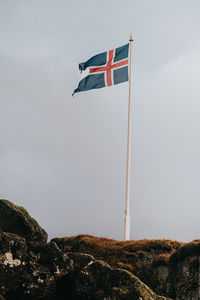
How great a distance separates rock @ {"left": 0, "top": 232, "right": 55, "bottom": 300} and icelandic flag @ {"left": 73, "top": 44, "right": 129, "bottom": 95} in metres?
26.7

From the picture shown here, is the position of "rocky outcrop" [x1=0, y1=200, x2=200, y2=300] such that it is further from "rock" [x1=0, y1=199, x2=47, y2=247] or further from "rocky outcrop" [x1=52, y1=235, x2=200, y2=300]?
"rock" [x1=0, y1=199, x2=47, y2=247]

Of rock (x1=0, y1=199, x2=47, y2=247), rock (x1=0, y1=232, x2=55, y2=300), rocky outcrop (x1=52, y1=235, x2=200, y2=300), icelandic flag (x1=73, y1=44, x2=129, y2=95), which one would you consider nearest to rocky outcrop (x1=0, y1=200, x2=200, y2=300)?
rock (x1=0, y1=232, x2=55, y2=300)

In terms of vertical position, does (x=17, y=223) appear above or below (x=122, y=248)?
above

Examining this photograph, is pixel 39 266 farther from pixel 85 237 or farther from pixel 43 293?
pixel 85 237

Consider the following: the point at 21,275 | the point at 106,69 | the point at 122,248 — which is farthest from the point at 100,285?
the point at 106,69

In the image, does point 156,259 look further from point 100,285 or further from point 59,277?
point 100,285

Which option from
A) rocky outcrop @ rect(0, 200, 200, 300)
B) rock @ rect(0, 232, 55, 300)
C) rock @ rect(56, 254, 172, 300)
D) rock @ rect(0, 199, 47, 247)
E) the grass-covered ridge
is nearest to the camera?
rock @ rect(56, 254, 172, 300)

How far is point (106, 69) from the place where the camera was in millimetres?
35312

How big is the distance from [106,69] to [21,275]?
92.9 feet

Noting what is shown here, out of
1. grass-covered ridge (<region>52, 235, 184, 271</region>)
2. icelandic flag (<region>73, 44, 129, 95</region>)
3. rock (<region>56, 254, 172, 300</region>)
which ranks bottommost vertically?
grass-covered ridge (<region>52, 235, 184, 271</region>)

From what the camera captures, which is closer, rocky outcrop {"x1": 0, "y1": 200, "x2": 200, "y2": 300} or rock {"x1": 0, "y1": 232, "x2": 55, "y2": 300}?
rocky outcrop {"x1": 0, "y1": 200, "x2": 200, "y2": 300}

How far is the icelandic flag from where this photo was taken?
114ft

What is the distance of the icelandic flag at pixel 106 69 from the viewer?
34.8 meters

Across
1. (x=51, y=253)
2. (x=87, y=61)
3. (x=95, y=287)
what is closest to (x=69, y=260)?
(x=51, y=253)
